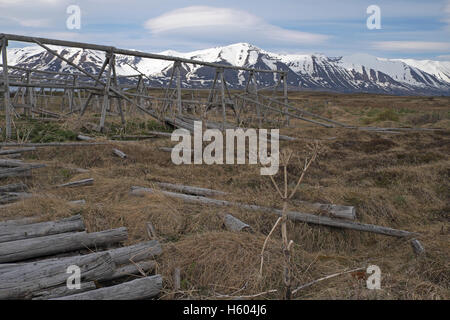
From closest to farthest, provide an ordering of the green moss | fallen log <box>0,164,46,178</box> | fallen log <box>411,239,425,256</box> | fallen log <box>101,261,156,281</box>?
1. fallen log <box>101,261,156,281</box>
2. fallen log <box>411,239,425,256</box>
3. fallen log <box>0,164,46,178</box>
4. the green moss

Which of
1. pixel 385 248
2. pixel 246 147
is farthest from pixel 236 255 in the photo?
pixel 246 147

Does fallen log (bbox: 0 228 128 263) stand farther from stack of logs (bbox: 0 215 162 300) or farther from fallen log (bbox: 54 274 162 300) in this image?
fallen log (bbox: 54 274 162 300)

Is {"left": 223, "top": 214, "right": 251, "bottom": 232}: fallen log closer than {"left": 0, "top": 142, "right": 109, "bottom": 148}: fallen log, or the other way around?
{"left": 223, "top": 214, "right": 251, "bottom": 232}: fallen log

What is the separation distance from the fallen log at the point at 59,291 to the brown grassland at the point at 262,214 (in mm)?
774

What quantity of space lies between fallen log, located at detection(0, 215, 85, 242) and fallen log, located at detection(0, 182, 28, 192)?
2.26 m

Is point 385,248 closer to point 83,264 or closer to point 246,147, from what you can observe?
point 83,264

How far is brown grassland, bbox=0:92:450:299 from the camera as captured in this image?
4086 millimetres

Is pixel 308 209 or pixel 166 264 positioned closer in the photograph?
pixel 166 264

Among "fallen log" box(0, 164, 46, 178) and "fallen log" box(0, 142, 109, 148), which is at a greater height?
"fallen log" box(0, 142, 109, 148)

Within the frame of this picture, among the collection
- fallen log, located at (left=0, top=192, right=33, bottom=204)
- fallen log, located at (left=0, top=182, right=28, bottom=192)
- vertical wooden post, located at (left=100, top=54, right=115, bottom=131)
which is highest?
vertical wooden post, located at (left=100, top=54, right=115, bottom=131)

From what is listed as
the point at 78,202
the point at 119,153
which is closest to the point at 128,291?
the point at 78,202

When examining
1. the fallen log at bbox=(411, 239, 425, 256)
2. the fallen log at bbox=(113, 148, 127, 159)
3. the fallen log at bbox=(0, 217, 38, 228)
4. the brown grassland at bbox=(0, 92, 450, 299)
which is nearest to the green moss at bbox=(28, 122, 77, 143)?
the brown grassland at bbox=(0, 92, 450, 299)

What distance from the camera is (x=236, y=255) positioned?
176 inches

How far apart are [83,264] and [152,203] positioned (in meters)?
2.40
